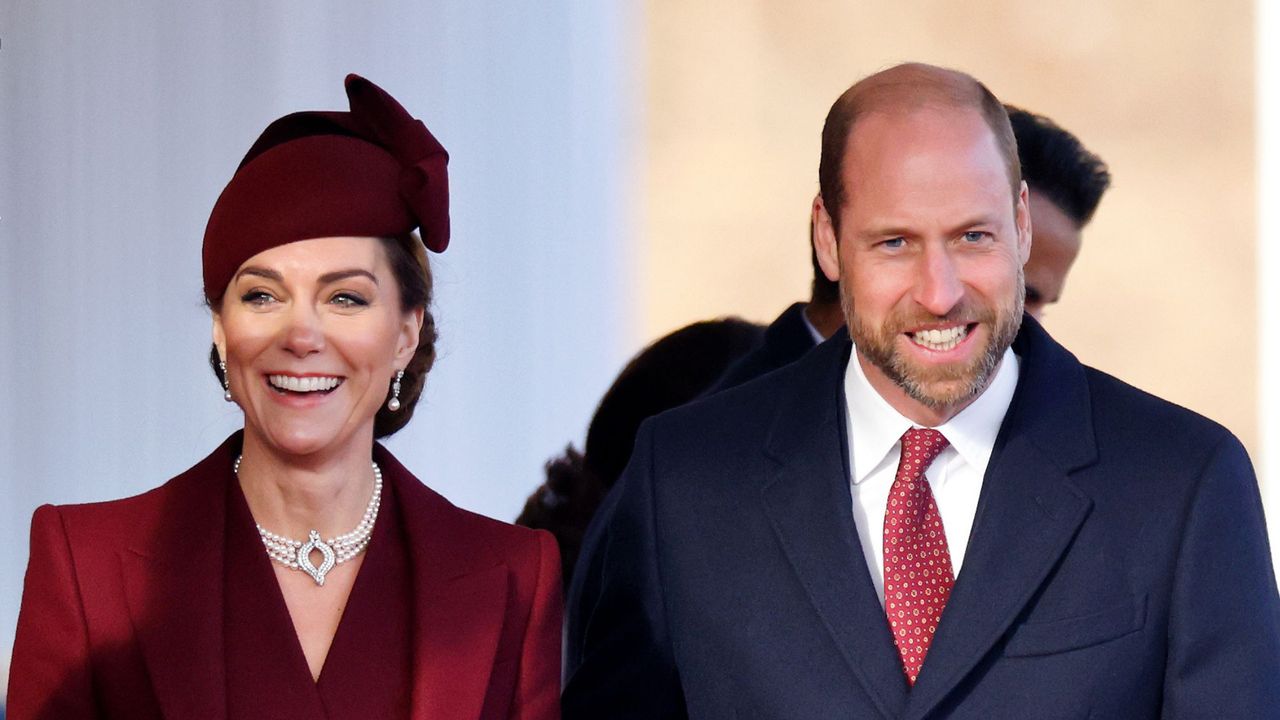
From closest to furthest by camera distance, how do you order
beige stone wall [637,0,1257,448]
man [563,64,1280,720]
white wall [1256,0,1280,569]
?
1. man [563,64,1280,720]
2. white wall [1256,0,1280,569]
3. beige stone wall [637,0,1257,448]

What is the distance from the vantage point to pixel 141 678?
247 cm

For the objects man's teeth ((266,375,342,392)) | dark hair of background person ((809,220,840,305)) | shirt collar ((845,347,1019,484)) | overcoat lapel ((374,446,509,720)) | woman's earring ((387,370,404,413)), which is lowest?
overcoat lapel ((374,446,509,720))

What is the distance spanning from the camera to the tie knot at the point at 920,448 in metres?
2.52

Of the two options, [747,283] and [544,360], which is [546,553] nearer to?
[544,360]

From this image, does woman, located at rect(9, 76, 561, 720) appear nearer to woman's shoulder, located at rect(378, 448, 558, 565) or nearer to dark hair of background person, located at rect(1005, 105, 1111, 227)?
woman's shoulder, located at rect(378, 448, 558, 565)

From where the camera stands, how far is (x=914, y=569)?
2469 millimetres

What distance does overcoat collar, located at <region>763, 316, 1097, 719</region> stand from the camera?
7.89 feet

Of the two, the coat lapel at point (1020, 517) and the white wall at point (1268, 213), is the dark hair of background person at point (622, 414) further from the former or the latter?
the white wall at point (1268, 213)

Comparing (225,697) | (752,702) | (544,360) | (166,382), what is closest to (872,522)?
(752,702)

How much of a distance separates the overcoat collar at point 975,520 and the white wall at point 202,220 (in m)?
2.62

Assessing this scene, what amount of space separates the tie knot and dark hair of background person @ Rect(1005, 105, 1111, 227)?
132 centimetres

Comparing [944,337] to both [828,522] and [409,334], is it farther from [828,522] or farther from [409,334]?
[409,334]

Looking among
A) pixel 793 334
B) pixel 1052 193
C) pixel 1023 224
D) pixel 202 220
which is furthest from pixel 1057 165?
pixel 202 220

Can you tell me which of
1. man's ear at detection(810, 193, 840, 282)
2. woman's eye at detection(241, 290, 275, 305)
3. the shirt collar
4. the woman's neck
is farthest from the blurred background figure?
woman's eye at detection(241, 290, 275, 305)
